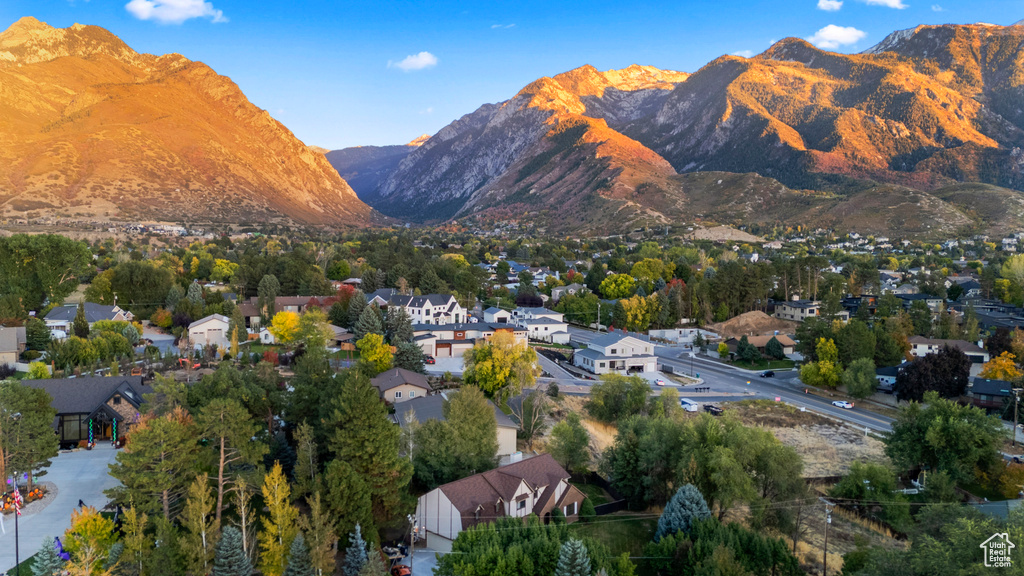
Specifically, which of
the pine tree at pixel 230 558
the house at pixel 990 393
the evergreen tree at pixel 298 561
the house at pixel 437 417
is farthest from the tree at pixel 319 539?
the house at pixel 990 393

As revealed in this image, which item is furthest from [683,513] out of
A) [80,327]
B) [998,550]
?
[80,327]

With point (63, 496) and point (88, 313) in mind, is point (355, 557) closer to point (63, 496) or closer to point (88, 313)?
point (63, 496)

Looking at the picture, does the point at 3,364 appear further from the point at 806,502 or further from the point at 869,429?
the point at 869,429

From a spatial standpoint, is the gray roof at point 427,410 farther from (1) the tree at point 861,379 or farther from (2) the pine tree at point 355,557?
(1) the tree at point 861,379

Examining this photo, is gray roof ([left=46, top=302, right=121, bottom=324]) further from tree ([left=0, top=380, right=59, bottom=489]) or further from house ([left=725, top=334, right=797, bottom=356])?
house ([left=725, top=334, right=797, bottom=356])

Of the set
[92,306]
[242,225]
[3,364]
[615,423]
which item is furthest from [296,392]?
[242,225]

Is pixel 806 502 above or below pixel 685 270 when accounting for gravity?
below
